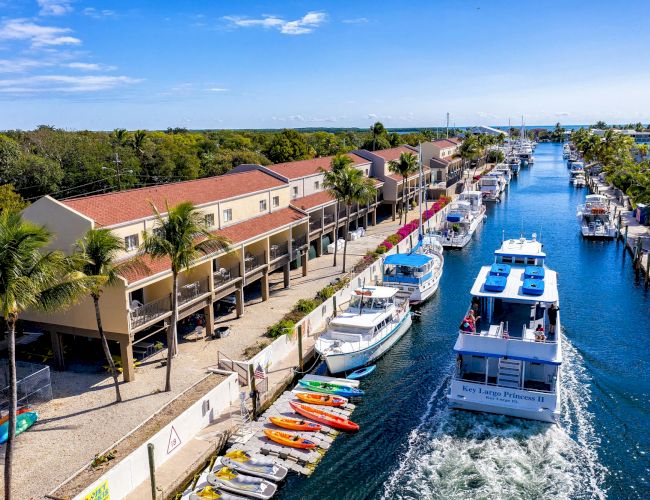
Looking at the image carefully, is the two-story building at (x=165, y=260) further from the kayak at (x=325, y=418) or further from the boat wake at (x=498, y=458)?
the boat wake at (x=498, y=458)

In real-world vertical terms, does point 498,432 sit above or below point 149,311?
below

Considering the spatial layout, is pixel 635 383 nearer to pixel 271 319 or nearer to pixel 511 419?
pixel 511 419

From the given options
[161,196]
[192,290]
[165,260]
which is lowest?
[192,290]

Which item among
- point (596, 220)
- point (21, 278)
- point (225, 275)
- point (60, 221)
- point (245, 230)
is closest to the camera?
point (21, 278)

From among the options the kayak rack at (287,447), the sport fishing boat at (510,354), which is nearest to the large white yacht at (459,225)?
the sport fishing boat at (510,354)


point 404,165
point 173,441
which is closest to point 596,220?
point 404,165

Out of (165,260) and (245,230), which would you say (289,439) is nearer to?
(165,260)
